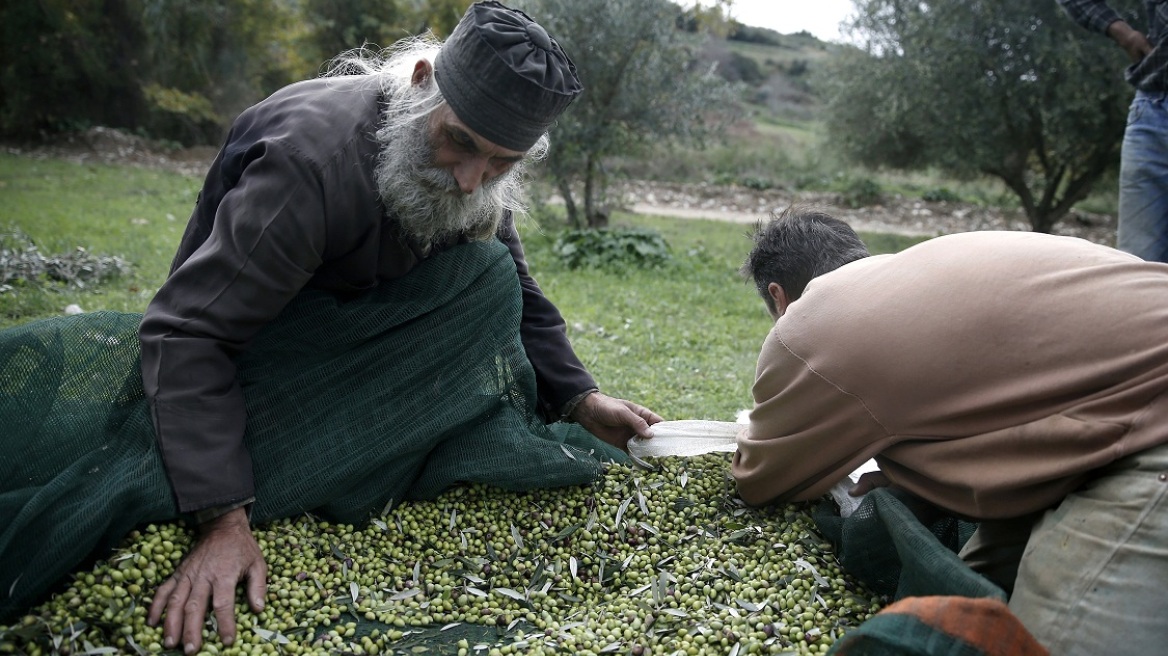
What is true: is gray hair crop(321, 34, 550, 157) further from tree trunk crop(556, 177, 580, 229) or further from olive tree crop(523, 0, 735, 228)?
Result: tree trunk crop(556, 177, 580, 229)

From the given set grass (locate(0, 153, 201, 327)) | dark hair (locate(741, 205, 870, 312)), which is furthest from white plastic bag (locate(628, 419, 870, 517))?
grass (locate(0, 153, 201, 327))

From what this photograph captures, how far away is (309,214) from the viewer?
248 centimetres

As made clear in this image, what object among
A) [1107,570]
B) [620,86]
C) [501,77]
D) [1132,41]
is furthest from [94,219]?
[1107,570]

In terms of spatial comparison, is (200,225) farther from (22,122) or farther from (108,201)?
(22,122)

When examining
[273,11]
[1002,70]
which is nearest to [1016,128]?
[1002,70]

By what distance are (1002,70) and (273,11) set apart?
12191mm

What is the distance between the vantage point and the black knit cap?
2605 millimetres

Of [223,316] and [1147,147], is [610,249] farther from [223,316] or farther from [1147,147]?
[223,316]

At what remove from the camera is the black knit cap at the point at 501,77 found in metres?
2.61

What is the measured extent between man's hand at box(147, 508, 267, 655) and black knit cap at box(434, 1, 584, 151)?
127 cm

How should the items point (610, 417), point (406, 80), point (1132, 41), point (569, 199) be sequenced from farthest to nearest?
1. point (569, 199)
2. point (1132, 41)
3. point (610, 417)
4. point (406, 80)

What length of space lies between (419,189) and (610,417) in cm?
109

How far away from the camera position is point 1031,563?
2.05 m

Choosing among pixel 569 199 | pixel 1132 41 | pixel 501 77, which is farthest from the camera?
pixel 569 199
